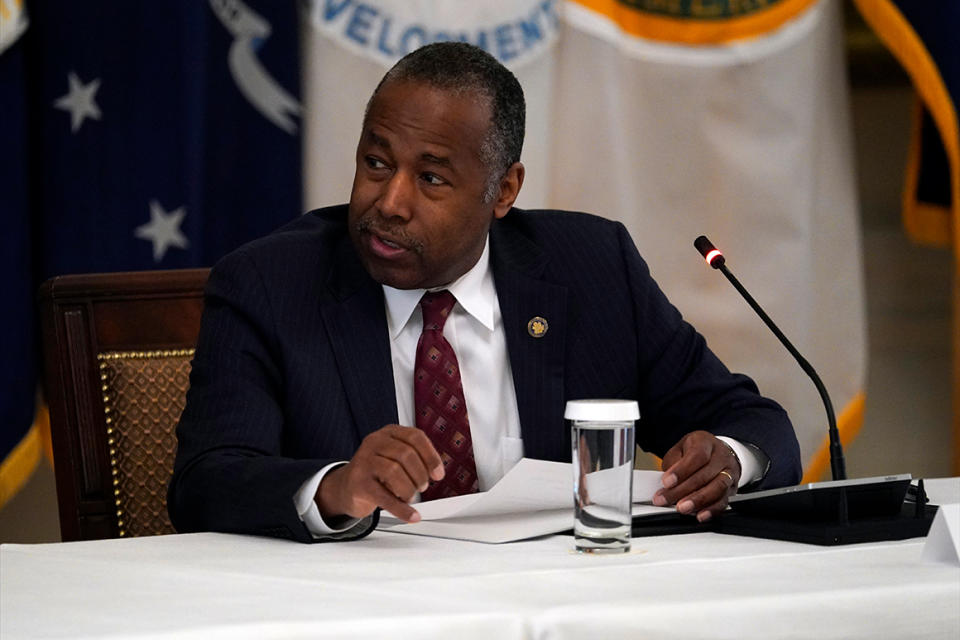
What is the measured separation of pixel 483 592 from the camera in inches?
44.9

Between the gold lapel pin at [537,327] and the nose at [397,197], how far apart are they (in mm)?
283

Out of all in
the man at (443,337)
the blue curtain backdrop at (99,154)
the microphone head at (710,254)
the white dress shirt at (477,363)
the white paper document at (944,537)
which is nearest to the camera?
the white paper document at (944,537)

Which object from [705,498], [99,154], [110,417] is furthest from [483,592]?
[99,154]

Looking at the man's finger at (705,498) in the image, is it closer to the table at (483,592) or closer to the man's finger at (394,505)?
the table at (483,592)

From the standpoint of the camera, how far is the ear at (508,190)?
81.4 inches

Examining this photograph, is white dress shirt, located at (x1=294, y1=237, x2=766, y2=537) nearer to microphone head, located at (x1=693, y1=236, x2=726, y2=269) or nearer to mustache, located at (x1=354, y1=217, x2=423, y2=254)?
mustache, located at (x1=354, y1=217, x2=423, y2=254)

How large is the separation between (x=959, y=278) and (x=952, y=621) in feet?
7.25

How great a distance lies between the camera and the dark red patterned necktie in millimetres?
1905

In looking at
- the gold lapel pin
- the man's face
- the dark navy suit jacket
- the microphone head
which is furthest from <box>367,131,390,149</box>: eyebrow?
the microphone head

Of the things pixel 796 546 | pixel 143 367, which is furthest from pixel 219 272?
pixel 796 546

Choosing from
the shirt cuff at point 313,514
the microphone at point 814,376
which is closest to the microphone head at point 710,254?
the microphone at point 814,376

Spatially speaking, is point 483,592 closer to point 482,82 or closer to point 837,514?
point 837,514

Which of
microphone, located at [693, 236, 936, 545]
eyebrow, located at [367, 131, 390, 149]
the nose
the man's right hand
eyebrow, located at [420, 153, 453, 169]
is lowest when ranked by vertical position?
microphone, located at [693, 236, 936, 545]

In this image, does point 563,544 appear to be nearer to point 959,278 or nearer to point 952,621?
point 952,621
